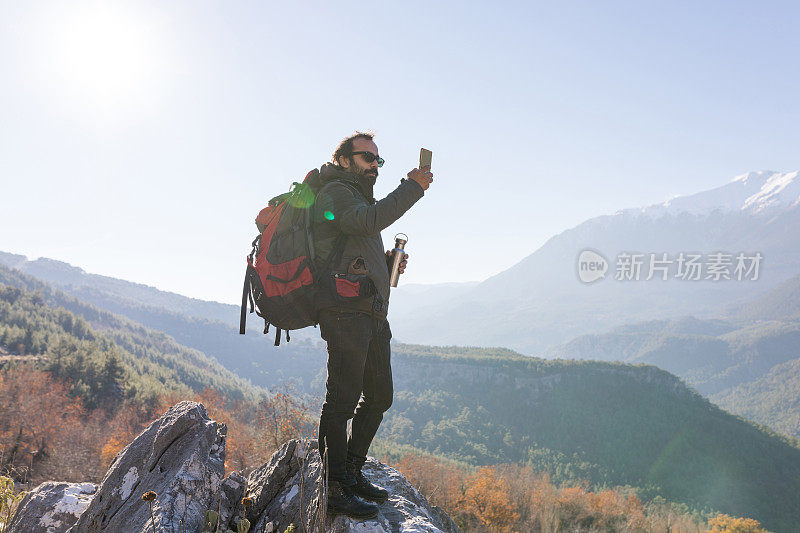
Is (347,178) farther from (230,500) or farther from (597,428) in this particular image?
(597,428)

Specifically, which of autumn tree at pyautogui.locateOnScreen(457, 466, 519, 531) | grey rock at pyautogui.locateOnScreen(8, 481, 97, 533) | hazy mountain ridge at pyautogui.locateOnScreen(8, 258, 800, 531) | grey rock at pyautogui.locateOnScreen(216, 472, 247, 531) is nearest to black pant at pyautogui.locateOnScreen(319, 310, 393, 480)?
grey rock at pyautogui.locateOnScreen(216, 472, 247, 531)

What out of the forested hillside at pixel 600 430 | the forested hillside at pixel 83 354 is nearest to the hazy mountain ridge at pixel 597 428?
the forested hillside at pixel 600 430

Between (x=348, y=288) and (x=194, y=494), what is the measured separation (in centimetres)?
227

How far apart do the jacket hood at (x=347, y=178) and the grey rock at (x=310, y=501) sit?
201 centimetres

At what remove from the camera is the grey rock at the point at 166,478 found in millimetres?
3521

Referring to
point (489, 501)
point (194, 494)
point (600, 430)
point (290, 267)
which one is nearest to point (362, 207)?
point (290, 267)

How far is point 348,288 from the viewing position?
10.4ft

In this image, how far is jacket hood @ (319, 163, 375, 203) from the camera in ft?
11.5

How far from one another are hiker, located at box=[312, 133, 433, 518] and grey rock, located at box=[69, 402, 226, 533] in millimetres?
1167

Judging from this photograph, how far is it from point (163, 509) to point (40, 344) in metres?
91.1

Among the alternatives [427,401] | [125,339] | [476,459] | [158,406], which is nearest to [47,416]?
[158,406]

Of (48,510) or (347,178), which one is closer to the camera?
(347,178)

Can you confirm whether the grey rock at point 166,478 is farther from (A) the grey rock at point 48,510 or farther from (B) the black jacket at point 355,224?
(B) the black jacket at point 355,224

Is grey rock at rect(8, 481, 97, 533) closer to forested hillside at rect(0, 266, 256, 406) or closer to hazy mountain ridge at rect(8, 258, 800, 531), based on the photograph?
forested hillside at rect(0, 266, 256, 406)
